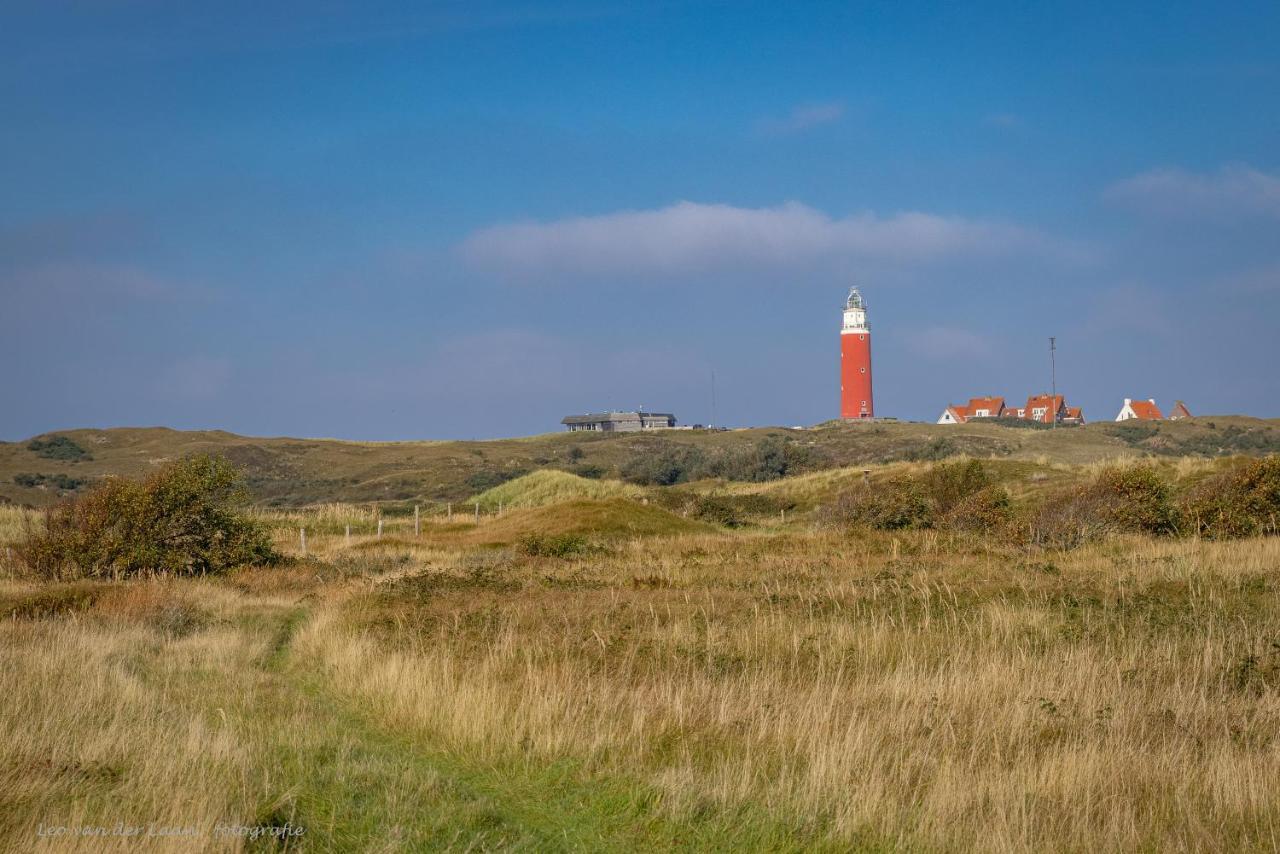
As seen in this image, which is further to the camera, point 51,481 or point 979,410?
point 979,410

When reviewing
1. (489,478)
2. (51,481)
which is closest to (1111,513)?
(489,478)

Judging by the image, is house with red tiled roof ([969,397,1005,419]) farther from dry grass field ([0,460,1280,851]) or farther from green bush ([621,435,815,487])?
dry grass field ([0,460,1280,851])

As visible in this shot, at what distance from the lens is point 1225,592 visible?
14.9 m

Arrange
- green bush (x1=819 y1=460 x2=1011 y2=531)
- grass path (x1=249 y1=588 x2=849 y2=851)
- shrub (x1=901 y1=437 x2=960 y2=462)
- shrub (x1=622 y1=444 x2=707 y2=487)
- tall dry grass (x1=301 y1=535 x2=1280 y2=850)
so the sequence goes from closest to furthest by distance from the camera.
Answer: grass path (x1=249 y1=588 x2=849 y2=851)
tall dry grass (x1=301 y1=535 x2=1280 y2=850)
green bush (x1=819 y1=460 x2=1011 y2=531)
shrub (x1=901 y1=437 x2=960 y2=462)
shrub (x1=622 y1=444 x2=707 y2=487)

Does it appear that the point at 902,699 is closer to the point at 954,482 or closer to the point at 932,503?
the point at 932,503

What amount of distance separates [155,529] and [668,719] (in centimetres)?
1964

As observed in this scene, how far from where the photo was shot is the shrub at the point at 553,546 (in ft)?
100

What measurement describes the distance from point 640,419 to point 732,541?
117 metres

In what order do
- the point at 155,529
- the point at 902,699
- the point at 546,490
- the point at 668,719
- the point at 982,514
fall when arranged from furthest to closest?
1. the point at 546,490
2. the point at 982,514
3. the point at 155,529
4. the point at 902,699
5. the point at 668,719

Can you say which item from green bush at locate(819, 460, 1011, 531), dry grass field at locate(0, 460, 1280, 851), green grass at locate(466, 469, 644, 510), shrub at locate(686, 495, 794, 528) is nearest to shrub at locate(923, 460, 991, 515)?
green bush at locate(819, 460, 1011, 531)

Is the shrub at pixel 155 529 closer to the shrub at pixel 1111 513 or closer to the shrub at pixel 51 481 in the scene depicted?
the shrub at pixel 1111 513

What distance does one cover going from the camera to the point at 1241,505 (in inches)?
1079

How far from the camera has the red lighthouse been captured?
119312 mm

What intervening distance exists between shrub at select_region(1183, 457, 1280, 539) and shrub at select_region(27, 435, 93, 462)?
104227 mm
